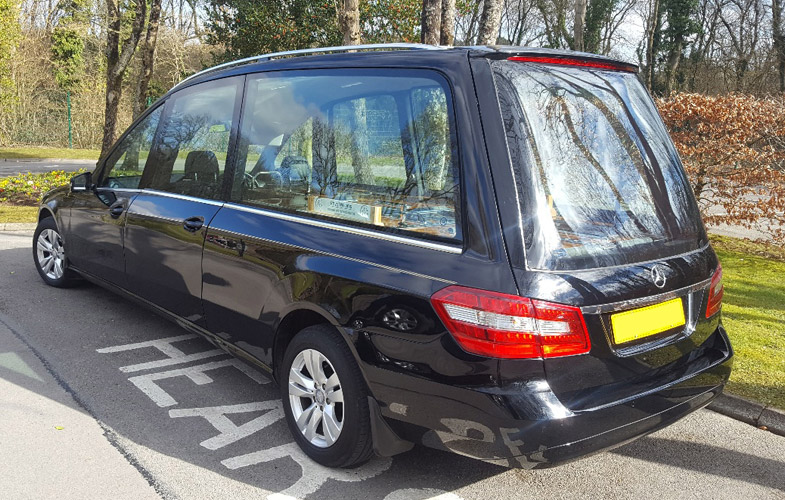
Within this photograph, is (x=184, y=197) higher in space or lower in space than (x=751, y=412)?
higher

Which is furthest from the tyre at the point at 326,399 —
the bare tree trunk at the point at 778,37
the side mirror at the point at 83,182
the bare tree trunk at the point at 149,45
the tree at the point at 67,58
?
the bare tree trunk at the point at 778,37

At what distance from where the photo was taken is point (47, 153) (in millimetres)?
23656

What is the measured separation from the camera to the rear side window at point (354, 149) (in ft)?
8.95

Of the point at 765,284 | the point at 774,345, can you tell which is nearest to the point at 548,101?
the point at 774,345

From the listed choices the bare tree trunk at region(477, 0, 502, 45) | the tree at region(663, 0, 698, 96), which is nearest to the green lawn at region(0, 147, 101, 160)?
the bare tree trunk at region(477, 0, 502, 45)

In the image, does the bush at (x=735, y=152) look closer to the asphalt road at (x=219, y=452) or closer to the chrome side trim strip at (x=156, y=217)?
the asphalt road at (x=219, y=452)

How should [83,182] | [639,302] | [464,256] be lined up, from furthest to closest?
[83,182] < [639,302] < [464,256]

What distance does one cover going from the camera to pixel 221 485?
3.01 m

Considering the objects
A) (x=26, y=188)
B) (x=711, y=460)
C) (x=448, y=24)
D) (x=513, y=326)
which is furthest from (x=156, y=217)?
(x=26, y=188)

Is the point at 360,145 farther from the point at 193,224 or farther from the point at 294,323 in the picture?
the point at 193,224

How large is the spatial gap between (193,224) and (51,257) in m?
2.97

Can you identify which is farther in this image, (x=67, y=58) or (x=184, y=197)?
(x=67, y=58)

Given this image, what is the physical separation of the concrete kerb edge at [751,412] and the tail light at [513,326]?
6.72 ft

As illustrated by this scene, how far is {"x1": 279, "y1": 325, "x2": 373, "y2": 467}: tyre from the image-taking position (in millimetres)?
2896
